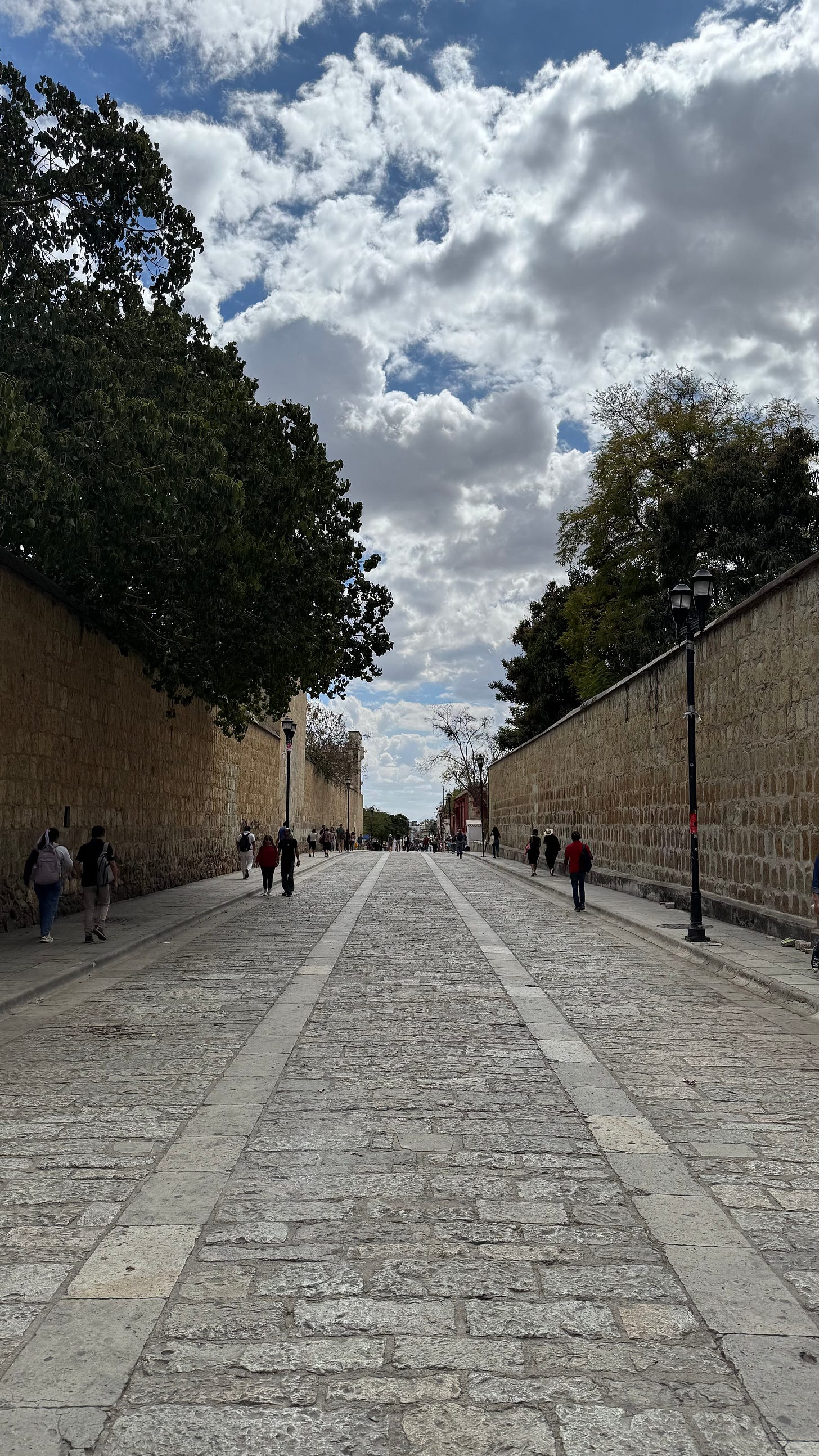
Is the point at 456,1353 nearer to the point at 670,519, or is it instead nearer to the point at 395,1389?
the point at 395,1389

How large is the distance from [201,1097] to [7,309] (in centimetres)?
1012

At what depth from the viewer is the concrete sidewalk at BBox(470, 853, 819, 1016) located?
10.1 m

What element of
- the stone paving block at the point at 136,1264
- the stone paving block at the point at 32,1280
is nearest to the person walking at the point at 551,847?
the stone paving block at the point at 136,1264

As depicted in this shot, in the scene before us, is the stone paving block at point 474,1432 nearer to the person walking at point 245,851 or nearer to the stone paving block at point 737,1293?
the stone paving block at point 737,1293

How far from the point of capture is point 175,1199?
179 inches

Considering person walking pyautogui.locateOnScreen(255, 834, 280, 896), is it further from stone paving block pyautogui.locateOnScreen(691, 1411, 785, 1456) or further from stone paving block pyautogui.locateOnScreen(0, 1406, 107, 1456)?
stone paving block pyautogui.locateOnScreen(691, 1411, 785, 1456)

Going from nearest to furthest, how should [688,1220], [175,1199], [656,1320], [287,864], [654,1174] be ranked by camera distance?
[656,1320], [688,1220], [175,1199], [654,1174], [287,864]

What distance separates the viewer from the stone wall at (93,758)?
14.8m

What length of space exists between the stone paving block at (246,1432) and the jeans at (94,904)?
1113 cm

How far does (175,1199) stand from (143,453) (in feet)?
33.4

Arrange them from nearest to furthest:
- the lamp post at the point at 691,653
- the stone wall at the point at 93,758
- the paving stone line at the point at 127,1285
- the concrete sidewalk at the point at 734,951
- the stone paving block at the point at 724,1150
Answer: the paving stone line at the point at 127,1285, the stone paving block at the point at 724,1150, the concrete sidewalk at the point at 734,951, the stone wall at the point at 93,758, the lamp post at the point at 691,653

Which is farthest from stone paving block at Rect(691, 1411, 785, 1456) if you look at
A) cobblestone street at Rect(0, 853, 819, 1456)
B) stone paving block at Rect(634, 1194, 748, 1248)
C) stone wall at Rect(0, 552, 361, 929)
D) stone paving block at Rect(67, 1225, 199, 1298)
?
stone wall at Rect(0, 552, 361, 929)

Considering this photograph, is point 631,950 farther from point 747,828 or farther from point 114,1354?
point 114,1354

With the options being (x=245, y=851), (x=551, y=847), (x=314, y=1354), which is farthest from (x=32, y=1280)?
(x=245, y=851)
